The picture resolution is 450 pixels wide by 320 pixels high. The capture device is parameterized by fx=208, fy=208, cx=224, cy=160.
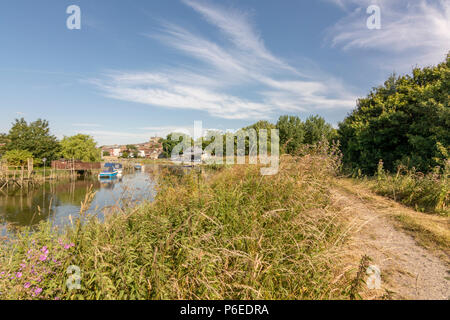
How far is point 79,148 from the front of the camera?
59.3 m

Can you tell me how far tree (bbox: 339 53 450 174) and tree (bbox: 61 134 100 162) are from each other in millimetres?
65365

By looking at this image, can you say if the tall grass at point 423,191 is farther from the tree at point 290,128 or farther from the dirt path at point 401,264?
the tree at point 290,128

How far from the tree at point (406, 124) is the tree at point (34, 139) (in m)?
59.1

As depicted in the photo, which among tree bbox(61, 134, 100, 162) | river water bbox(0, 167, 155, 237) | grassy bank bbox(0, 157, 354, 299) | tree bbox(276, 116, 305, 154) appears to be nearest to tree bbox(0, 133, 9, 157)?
tree bbox(61, 134, 100, 162)

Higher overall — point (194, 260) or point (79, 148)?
point (79, 148)

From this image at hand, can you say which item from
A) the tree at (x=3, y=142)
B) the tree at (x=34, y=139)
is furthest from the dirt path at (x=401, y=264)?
the tree at (x=3, y=142)

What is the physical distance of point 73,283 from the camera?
7.86ft

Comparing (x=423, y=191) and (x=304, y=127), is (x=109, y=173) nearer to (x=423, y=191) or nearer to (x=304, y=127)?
(x=304, y=127)

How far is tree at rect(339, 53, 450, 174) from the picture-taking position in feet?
30.3

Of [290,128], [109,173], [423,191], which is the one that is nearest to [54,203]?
[109,173]

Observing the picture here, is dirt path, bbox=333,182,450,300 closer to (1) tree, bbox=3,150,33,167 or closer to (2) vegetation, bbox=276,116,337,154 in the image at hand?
(2) vegetation, bbox=276,116,337,154

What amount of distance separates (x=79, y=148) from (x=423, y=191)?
71406mm
